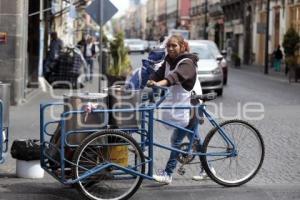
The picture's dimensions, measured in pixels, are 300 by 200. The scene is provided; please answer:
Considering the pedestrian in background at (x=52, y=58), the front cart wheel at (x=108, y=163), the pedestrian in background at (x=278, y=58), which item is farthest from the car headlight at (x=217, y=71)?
the pedestrian in background at (x=278, y=58)

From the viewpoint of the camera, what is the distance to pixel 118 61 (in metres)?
18.3

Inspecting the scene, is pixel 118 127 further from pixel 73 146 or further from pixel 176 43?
pixel 176 43

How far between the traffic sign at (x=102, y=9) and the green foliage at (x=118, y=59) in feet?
9.43

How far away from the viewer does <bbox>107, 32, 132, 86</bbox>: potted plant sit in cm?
1800

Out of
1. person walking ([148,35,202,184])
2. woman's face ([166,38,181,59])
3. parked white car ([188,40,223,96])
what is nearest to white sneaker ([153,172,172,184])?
person walking ([148,35,202,184])

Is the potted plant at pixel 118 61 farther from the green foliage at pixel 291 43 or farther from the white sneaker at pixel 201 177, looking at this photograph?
the green foliage at pixel 291 43

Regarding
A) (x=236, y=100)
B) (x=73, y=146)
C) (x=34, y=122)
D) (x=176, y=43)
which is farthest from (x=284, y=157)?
(x=236, y=100)

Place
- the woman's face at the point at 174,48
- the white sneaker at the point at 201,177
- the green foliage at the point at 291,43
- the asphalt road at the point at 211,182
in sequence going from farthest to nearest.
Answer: the green foliage at the point at 291,43 < the white sneaker at the point at 201,177 < the woman's face at the point at 174,48 < the asphalt road at the point at 211,182

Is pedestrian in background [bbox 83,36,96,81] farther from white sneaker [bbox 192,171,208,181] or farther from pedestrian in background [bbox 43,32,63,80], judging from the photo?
white sneaker [bbox 192,171,208,181]

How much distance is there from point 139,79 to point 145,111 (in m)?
1.80

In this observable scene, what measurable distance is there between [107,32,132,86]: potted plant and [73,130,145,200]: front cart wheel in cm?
1114

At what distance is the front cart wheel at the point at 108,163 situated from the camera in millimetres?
6371

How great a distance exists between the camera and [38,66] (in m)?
20.5

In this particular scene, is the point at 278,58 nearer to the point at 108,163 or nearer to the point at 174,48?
the point at 174,48
